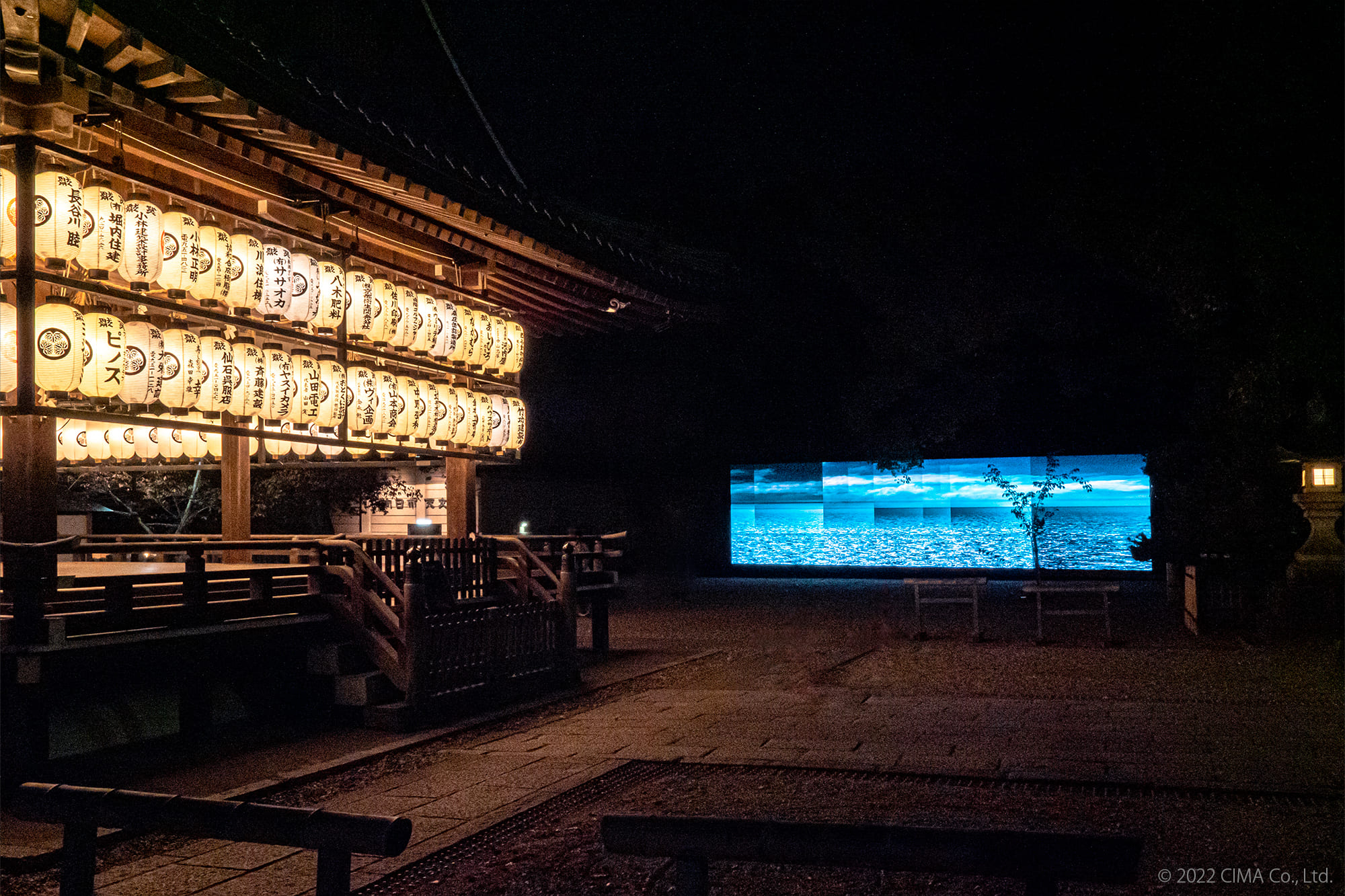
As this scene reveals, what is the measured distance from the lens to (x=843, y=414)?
28031 mm

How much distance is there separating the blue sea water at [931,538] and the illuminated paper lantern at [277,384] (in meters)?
21.1

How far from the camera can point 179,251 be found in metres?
8.45

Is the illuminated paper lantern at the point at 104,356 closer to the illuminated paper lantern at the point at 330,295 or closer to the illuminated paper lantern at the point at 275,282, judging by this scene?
the illuminated paper lantern at the point at 275,282

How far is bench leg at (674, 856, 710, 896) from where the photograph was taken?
3.34 m

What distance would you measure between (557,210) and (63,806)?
9.49m

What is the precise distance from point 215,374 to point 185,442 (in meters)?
4.02

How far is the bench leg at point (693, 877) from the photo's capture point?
334 centimetres

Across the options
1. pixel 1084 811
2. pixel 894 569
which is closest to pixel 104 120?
pixel 1084 811

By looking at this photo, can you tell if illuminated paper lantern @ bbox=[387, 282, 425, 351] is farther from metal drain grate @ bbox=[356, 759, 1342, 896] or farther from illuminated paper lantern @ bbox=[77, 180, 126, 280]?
metal drain grate @ bbox=[356, 759, 1342, 896]

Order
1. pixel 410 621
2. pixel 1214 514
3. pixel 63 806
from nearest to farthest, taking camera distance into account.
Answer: pixel 63 806 < pixel 410 621 < pixel 1214 514

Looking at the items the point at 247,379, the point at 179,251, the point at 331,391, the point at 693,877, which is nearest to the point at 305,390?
the point at 331,391

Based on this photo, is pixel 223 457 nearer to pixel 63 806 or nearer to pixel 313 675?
pixel 313 675

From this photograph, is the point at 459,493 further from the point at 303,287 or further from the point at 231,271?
the point at 231,271

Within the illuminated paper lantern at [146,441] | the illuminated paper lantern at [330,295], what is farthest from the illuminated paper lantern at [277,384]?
the illuminated paper lantern at [146,441]
